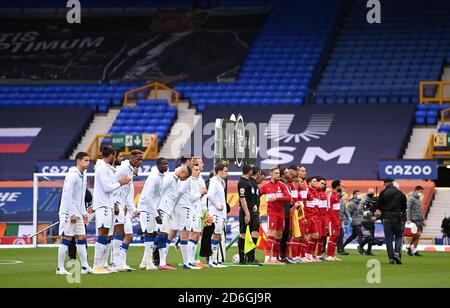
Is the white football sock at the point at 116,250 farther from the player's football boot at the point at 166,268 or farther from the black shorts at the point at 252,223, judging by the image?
the black shorts at the point at 252,223

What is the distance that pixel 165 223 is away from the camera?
24062mm

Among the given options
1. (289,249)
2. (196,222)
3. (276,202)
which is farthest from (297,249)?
(196,222)

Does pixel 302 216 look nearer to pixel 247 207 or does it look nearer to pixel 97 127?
pixel 247 207

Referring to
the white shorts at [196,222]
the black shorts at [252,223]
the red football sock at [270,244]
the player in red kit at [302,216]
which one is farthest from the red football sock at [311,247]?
the white shorts at [196,222]

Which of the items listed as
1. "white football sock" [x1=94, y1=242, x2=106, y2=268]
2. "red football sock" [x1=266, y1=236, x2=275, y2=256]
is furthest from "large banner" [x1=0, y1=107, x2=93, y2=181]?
"white football sock" [x1=94, y1=242, x2=106, y2=268]

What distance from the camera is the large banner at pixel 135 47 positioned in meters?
56.9

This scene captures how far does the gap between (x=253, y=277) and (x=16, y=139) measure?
108 ft

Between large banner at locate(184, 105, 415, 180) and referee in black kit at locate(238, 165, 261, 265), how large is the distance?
19.3m

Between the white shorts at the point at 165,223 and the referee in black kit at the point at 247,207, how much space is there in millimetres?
1978

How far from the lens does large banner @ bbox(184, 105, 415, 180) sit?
46562 mm

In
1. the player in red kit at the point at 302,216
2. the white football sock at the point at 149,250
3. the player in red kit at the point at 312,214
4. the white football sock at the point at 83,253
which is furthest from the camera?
the player in red kit at the point at 312,214

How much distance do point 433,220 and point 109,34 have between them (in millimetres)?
24549
